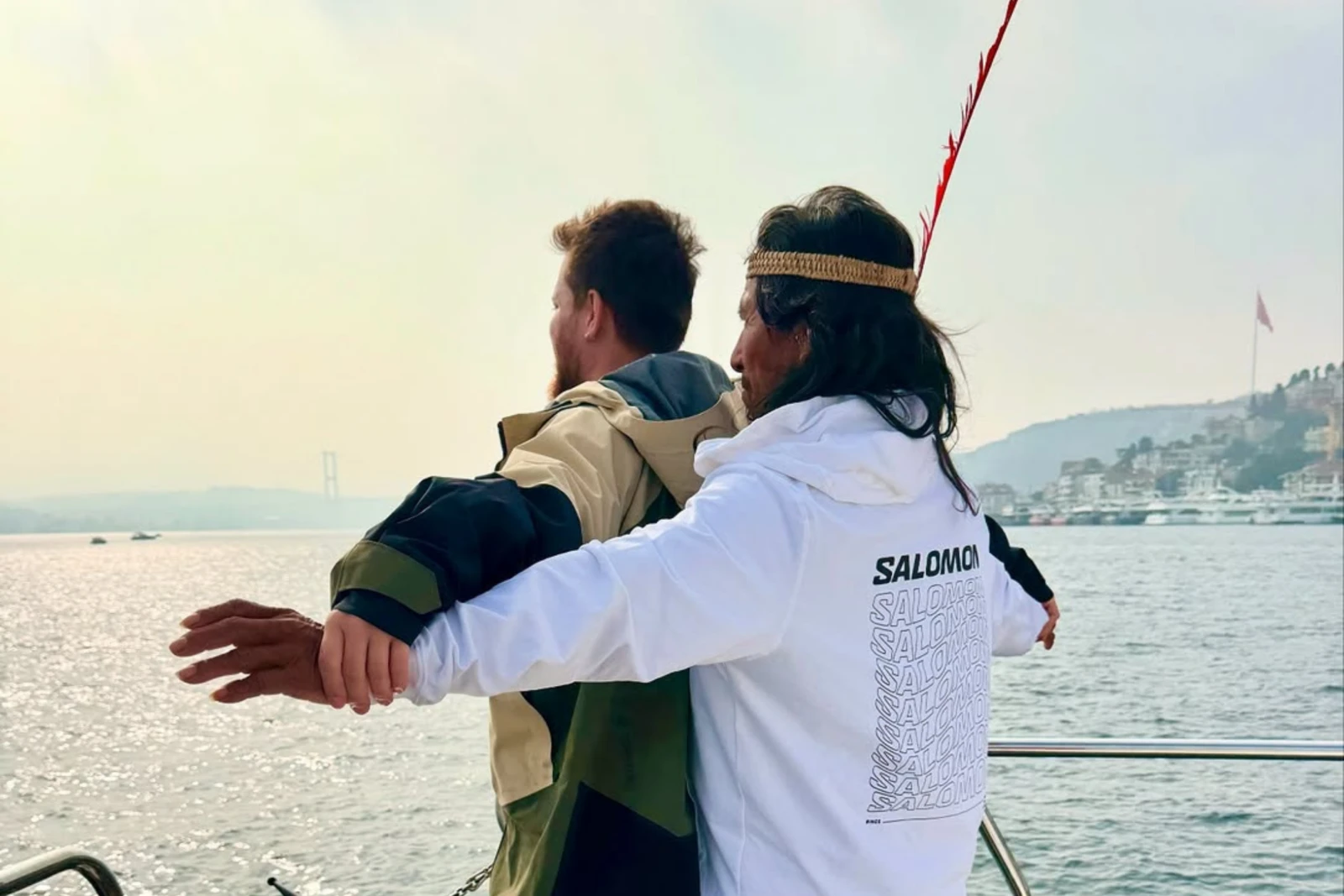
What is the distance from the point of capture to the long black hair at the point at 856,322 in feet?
4.49

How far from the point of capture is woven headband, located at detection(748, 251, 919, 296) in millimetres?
1382

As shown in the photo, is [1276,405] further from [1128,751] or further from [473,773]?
[1128,751]

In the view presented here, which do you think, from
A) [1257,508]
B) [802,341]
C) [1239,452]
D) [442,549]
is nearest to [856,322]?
[802,341]

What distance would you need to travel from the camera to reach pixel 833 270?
4.53 ft

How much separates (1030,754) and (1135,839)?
10068 millimetres

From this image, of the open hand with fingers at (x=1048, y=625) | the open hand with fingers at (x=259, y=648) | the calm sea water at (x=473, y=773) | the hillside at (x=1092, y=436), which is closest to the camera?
the open hand with fingers at (x=259, y=648)

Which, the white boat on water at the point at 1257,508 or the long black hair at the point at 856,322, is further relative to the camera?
the white boat on water at the point at 1257,508

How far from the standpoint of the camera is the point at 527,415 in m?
1.42

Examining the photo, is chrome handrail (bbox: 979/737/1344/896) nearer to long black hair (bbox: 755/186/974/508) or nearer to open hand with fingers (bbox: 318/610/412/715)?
long black hair (bbox: 755/186/974/508)

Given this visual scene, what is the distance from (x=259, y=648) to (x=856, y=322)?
74cm

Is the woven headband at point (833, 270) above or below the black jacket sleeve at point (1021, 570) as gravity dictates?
above

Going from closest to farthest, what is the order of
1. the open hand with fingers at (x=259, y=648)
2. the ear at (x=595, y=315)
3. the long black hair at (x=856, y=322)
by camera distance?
the open hand with fingers at (x=259, y=648), the long black hair at (x=856, y=322), the ear at (x=595, y=315)

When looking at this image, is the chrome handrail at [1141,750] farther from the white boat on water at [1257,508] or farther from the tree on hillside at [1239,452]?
the white boat on water at [1257,508]

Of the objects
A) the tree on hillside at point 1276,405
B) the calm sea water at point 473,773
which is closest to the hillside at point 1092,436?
the tree on hillside at point 1276,405
